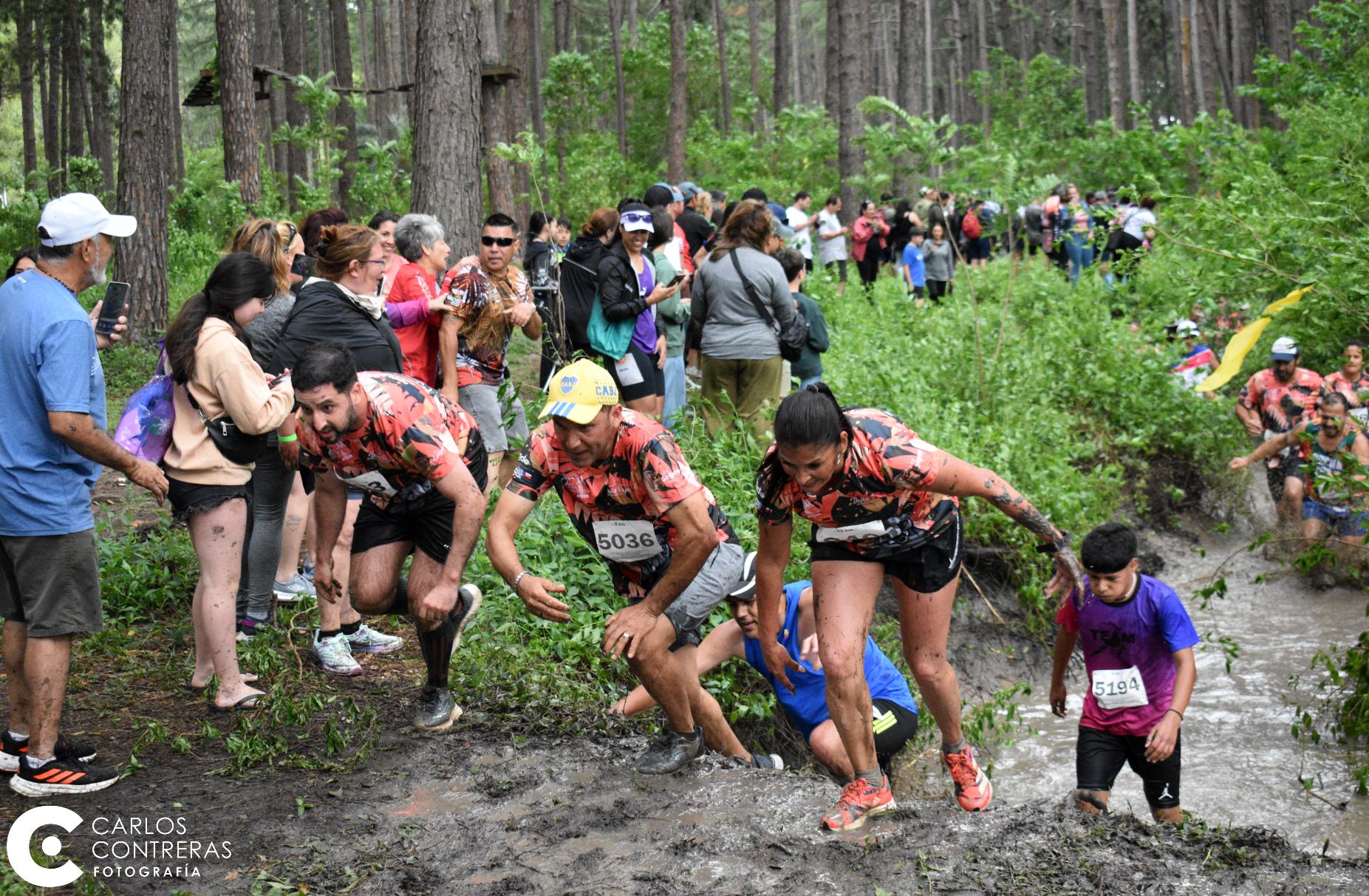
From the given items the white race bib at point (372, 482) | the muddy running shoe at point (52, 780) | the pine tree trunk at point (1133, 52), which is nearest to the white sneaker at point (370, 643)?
the white race bib at point (372, 482)

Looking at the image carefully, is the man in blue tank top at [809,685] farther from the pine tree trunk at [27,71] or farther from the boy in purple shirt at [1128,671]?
the pine tree trunk at [27,71]

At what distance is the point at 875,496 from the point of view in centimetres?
481

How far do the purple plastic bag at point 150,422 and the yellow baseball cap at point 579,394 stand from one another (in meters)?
2.17

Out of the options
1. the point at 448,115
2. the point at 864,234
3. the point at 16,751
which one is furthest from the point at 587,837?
the point at 864,234

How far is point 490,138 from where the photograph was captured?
54.6 ft

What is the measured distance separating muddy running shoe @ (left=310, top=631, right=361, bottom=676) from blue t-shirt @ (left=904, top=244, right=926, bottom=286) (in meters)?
14.1

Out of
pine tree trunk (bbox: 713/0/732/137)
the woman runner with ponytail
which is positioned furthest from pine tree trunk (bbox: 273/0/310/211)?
the woman runner with ponytail

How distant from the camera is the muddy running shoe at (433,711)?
5.80 meters

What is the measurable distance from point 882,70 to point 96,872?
69.2 metres

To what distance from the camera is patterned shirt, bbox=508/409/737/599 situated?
4699 mm

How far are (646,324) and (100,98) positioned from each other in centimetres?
2637

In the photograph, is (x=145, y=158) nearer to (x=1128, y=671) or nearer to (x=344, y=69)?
(x=1128, y=671)

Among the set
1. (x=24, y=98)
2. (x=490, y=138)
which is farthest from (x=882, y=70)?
(x=490, y=138)

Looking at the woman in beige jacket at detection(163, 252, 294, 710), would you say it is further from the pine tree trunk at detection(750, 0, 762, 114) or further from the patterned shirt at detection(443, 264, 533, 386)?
the pine tree trunk at detection(750, 0, 762, 114)
